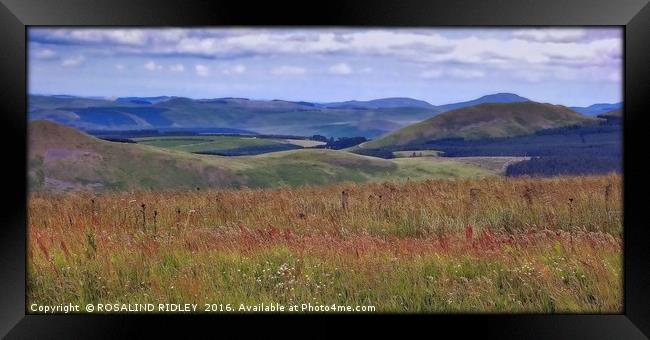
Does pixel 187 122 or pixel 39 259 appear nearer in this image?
pixel 39 259

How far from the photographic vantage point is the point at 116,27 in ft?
23.2

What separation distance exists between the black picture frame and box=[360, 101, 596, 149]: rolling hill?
1.27 m

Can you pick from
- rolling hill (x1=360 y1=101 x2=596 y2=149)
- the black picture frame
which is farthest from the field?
rolling hill (x1=360 y1=101 x2=596 y2=149)

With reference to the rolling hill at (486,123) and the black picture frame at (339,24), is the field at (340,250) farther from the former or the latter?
the rolling hill at (486,123)

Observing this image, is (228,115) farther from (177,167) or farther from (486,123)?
(486,123)

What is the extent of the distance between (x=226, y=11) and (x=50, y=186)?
103 inches

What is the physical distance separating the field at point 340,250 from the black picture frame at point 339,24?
16cm

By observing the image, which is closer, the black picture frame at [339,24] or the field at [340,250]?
the black picture frame at [339,24]

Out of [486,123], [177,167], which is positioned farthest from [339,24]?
[486,123]

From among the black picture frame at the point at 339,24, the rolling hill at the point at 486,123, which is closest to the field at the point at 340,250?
the black picture frame at the point at 339,24

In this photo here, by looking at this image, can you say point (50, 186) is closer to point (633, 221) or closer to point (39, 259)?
point (39, 259)

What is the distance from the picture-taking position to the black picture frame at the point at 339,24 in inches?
269

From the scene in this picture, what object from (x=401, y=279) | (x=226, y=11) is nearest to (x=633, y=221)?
(x=401, y=279)

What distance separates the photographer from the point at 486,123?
9.82 m
